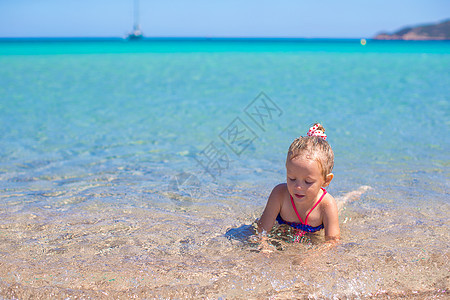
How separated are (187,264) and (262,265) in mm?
517

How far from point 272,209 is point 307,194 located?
444 millimetres

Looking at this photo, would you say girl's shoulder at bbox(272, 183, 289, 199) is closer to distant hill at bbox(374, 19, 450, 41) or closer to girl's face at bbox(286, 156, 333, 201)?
girl's face at bbox(286, 156, 333, 201)

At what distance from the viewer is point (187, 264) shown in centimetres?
282

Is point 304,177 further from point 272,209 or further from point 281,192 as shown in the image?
point 272,209

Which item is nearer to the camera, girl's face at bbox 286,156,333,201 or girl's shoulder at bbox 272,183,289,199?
girl's face at bbox 286,156,333,201

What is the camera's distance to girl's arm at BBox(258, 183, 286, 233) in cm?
328

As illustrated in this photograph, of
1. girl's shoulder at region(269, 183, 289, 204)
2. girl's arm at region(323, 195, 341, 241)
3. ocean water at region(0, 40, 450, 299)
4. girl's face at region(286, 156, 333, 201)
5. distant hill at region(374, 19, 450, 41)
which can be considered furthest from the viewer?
distant hill at region(374, 19, 450, 41)

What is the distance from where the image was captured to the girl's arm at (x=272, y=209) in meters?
3.28

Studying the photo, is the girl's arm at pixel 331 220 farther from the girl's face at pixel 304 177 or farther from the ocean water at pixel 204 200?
the girl's face at pixel 304 177

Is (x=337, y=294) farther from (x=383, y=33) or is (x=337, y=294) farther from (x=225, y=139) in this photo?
(x=383, y=33)

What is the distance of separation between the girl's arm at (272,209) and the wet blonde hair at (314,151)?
0.47 metres

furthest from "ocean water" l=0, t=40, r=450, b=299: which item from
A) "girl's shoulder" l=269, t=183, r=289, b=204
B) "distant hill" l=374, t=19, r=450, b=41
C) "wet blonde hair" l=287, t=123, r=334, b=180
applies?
"distant hill" l=374, t=19, r=450, b=41

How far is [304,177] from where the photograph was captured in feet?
9.46

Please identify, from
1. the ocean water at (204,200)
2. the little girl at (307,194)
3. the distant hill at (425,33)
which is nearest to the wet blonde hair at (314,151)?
the little girl at (307,194)
